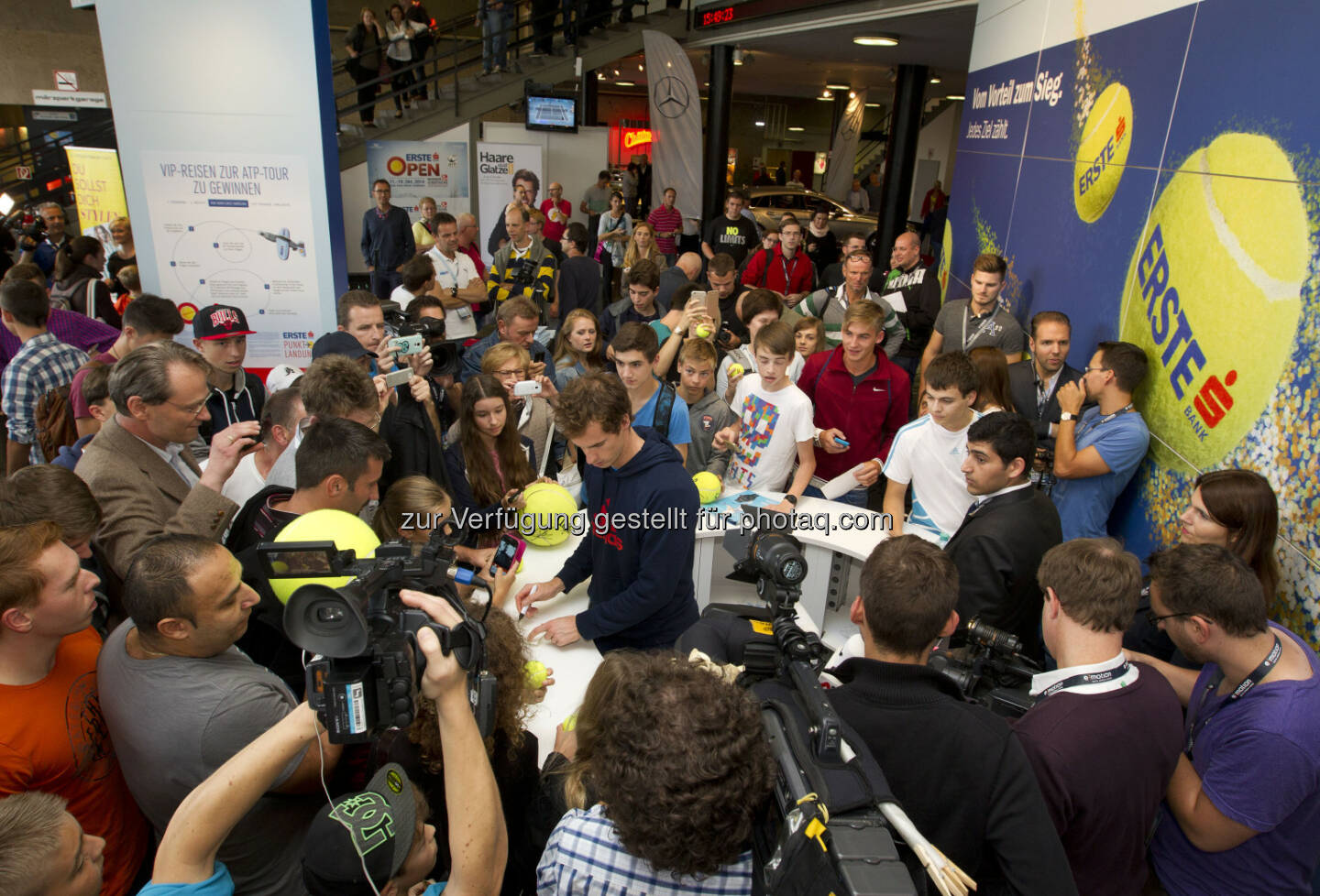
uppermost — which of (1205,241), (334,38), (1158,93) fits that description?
(334,38)

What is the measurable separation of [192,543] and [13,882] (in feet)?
2.31

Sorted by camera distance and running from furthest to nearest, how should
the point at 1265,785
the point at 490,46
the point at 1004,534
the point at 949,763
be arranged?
the point at 490,46 < the point at 1004,534 < the point at 1265,785 < the point at 949,763

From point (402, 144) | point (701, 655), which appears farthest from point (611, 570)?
point (402, 144)

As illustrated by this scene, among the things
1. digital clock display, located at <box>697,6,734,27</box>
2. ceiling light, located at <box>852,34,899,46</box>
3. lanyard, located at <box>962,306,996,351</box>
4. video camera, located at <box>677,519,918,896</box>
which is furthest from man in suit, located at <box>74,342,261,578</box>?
digital clock display, located at <box>697,6,734,27</box>

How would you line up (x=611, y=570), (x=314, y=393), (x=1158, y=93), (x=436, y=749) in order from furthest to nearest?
(x=1158, y=93), (x=314, y=393), (x=611, y=570), (x=436, y=749)

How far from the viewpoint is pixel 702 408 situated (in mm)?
3922

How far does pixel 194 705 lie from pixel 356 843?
63cm

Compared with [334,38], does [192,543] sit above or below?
below

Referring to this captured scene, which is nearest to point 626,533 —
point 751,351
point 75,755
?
point 75,755

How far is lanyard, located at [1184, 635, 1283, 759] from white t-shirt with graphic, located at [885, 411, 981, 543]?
4.12 ft

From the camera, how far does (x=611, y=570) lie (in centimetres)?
257

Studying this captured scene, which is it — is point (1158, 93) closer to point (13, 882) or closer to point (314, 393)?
point (314, 393)

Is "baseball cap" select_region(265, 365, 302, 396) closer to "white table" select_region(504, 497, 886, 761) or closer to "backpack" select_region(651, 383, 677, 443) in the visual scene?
"white table" select_region(504, 497, 886, 761)

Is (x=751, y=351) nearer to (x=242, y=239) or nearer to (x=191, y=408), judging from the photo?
(x=191, y=408)
